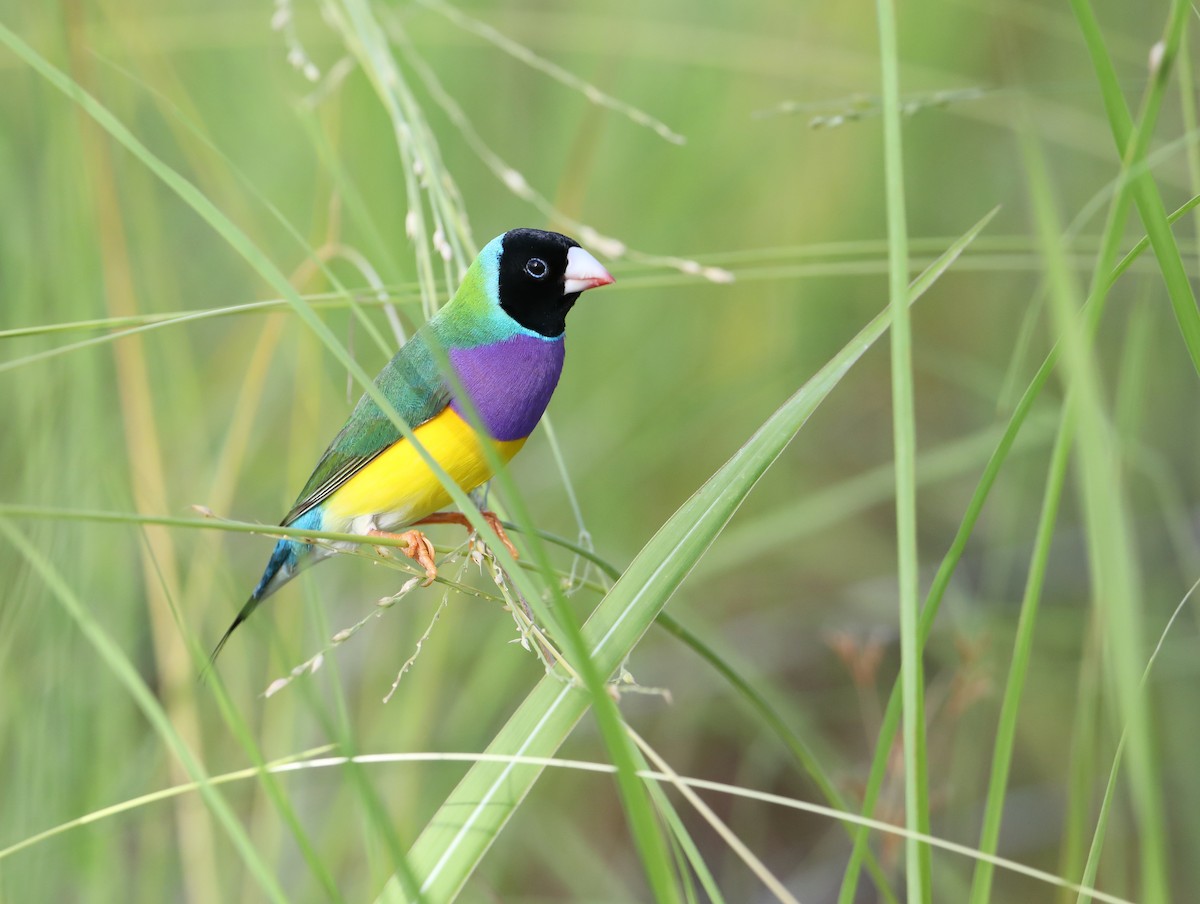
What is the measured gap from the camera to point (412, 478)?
6.62ft

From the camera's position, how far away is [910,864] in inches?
42.2

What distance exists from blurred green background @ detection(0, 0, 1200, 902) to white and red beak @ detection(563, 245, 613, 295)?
1.39ft

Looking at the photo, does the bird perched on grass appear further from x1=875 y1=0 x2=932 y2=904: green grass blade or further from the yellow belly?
x1=875 y1=0 x2=932 y2=904: green grass blade

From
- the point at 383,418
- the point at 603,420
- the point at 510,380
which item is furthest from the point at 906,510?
the point at 603,420

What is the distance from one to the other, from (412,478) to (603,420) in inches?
58.1

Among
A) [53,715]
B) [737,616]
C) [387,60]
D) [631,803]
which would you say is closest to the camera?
[631,803]

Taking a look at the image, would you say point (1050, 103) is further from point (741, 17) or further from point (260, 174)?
point (260, 174)

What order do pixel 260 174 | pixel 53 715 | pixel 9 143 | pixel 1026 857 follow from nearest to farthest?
pixel 53 715 < pixel 9 143 < pixel 1026 857 < pixel 260 174

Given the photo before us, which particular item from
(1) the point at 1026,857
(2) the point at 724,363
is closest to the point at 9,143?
(2) the point at 724,363

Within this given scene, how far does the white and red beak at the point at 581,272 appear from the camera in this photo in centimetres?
203

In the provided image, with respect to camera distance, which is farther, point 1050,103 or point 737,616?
point 737,616

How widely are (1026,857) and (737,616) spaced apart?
111 cm

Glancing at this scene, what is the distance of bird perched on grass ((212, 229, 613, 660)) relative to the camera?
1.94 m

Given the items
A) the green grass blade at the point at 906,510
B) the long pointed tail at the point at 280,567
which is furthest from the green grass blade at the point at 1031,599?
the long pointed tail at the point at 280,567
